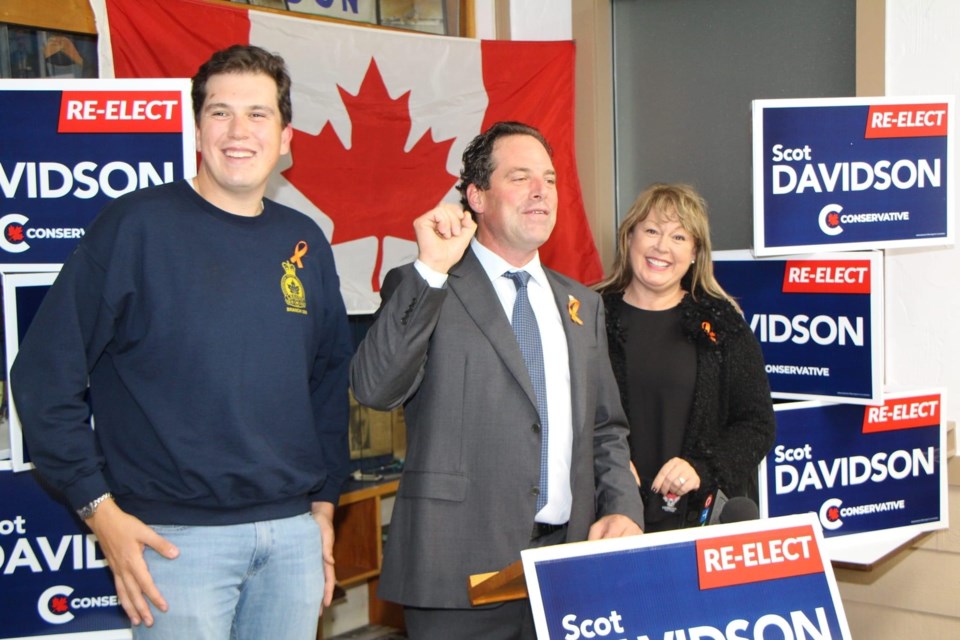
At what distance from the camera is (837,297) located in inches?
120

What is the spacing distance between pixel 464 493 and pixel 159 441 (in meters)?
0.56

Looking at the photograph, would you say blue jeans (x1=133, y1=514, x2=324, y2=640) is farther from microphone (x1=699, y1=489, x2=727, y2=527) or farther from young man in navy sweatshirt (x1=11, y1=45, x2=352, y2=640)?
microphone (x1=699, y1=489, x2=727, y2=527)

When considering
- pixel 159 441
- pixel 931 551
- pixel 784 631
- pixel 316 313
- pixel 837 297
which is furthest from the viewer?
pixel 931 551

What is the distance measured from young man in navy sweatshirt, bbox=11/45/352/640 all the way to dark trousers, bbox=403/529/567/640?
8.6 inches

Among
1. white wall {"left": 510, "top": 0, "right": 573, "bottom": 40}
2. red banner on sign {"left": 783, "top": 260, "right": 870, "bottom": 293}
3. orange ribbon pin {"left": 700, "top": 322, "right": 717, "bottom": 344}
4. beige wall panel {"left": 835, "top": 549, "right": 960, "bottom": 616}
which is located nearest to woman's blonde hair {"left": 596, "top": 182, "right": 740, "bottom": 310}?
orange ribbon pin {"left": 700, "top": 322, "right": 717, "bottom": 344}

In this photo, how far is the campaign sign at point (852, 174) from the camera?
3008 millimetres

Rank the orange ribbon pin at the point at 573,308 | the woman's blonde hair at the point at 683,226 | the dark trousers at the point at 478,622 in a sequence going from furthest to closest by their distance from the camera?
the woman's blonde hair at the point at 683,226 → the orange ribbon pin at the point at 573,308 → the dark trousers at the point at 478,622

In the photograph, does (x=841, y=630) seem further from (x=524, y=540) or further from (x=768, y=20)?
(x=768, y=20)

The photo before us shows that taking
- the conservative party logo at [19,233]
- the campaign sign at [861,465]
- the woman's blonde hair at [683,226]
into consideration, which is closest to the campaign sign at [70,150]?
the conservative party logo at [19,233]

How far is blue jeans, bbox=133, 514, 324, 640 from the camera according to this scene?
170cm

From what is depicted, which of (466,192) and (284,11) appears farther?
(284,11)

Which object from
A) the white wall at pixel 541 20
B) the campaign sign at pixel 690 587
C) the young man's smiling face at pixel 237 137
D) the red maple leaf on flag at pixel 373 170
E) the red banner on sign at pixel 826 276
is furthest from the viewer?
the white wall at pixel 541 20

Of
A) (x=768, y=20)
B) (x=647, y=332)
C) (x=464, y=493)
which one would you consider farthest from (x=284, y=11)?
(x=464, y=493)

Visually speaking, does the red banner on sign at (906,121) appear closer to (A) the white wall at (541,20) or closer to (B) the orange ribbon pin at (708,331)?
(B) the orange ribbon pin at (708,331)
